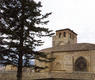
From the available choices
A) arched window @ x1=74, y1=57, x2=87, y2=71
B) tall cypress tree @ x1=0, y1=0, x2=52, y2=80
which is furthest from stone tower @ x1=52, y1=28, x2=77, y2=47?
tall cypress tree @ x1=0, y1=0, x2=52, y2=80

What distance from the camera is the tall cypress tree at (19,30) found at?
1077 centimetres

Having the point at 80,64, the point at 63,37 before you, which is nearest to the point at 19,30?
the point at 80,64

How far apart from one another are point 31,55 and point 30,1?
4755 mm

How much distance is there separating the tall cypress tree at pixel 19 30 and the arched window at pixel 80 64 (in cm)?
2152

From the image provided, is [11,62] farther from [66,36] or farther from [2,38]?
[66,36]

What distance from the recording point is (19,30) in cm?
1120

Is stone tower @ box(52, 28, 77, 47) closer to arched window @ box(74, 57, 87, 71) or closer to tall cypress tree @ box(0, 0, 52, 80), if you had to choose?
arched window @ box(74, 57, 87, 71)

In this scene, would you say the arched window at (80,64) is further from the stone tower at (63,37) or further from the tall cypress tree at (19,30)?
the tall cypress tree at (19,30)

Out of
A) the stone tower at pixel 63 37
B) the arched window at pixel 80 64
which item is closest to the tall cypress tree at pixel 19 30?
the arched window at pixel 80 64

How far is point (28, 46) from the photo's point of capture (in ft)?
37.3

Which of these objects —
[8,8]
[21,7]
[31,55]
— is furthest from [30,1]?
[31,55]

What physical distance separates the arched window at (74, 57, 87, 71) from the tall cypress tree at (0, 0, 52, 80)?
70.6 feet

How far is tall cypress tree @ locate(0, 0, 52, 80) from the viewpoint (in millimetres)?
10773

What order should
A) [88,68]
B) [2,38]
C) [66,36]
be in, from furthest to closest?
1. [66,36]
2. [88,68]
3. [2,38]
